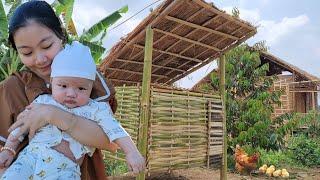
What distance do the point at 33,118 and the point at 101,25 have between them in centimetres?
720

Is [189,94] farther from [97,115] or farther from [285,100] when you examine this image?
[285,100]

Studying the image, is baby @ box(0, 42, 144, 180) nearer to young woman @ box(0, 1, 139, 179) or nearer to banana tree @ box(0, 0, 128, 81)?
young woman @ box(0, 1, 139, 179)

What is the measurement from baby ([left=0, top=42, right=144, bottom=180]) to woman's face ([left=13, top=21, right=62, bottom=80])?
1.8 inches

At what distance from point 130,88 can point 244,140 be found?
18.9ft

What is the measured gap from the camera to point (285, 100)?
17.3 metres

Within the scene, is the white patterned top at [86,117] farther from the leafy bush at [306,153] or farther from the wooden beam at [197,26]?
the leafy bush at [306,153]

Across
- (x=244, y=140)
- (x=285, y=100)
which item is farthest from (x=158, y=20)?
(x=285, y=100)

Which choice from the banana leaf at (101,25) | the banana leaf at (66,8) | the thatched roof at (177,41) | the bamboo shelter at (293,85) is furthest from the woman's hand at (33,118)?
the bamboo shelter at (293,85)

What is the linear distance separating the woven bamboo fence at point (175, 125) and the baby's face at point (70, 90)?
3877 mm

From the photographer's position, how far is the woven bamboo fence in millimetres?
5544

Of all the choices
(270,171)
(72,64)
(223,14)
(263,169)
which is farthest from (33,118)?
(263,169)

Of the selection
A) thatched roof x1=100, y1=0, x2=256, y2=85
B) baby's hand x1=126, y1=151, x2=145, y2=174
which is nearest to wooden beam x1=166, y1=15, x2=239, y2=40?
thatched roof x1=100, y1=0, x2=256, y2=85

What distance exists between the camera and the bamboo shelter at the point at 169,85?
5.33 meters

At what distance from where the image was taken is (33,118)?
1492 mm
